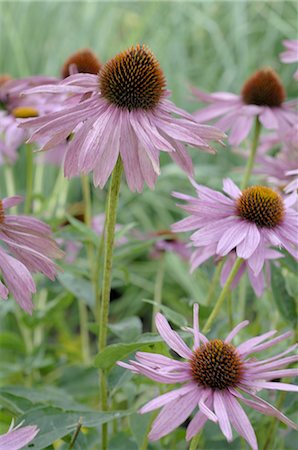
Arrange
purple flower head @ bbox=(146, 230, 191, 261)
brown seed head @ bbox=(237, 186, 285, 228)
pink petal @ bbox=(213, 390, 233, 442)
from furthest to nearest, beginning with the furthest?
purple flower head @ bbox=(146, 230, 191, 261) → brown seed head @ bbox=(237, 186, 285, 228) → pink petal @ bbox=(213, 390, 233, 442)

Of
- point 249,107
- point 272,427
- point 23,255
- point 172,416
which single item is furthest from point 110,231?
point 249,107

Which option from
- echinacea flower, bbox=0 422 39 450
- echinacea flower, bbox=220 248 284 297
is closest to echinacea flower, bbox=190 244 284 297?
echinacea flower, bbox=220 248 284 297

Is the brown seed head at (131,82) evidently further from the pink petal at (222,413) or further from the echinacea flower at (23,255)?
the pink petal at (222,413)

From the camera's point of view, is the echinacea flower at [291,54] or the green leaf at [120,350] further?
the echinacea flower at [291,54]

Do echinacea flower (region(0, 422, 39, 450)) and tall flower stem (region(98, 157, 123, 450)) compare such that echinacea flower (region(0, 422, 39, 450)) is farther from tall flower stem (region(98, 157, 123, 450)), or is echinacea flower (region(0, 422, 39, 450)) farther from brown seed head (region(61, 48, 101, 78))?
brown seed head (region(61, 48, 101, 78))

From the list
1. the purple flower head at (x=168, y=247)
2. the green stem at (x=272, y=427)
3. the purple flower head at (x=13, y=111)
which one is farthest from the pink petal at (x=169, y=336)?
the purple flower head at (x=168, y=247)

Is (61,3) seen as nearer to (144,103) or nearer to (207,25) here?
(207,25)

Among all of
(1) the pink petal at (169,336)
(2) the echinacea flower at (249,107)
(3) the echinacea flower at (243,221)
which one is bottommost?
(1) the pink petal at (169,336)

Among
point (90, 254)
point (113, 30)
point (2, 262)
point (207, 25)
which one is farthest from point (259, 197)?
point (113, 30)
